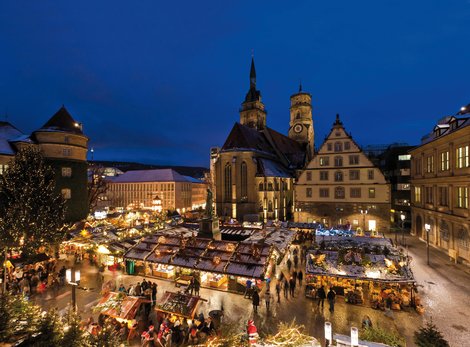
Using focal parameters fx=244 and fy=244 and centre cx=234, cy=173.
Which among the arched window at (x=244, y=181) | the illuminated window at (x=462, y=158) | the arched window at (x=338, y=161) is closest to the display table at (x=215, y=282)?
the illuminated window at (x=462, y=158)

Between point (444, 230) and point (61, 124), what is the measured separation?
147 ft

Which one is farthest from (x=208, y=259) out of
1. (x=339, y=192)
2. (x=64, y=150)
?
(x=339, y=192)

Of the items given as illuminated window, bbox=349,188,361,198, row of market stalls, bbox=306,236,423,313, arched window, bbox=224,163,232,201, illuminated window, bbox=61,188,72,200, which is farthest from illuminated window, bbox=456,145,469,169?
illuminated window, bbox=61,188,72,200

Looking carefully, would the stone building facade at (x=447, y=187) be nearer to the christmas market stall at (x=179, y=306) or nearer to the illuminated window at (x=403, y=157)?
the illuminated window at (x=403, y=157)

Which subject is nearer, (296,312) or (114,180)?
(296,312)

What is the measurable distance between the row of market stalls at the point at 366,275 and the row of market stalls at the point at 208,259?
123 inches

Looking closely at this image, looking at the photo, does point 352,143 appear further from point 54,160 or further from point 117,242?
point 54,160

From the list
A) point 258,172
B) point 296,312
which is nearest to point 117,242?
point 296,312

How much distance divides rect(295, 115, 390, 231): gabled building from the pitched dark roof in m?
32.2

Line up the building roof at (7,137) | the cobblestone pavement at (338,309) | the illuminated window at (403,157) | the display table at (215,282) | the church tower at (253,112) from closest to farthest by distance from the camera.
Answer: the cobblestone pavement at (338,309)
the display table at (215,282)
the building roof at (7,137)
the illuminated window at (403,157)
the church tower at (253,112)

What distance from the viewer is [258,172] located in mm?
45281

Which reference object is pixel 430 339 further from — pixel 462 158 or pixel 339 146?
pixel 339 146

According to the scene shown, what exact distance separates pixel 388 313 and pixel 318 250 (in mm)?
4947

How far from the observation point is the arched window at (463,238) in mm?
20750
